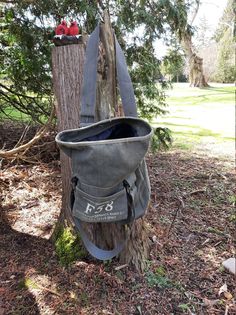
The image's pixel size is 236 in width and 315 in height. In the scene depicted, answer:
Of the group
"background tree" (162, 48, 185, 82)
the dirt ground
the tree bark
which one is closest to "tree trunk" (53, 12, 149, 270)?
the tree bark

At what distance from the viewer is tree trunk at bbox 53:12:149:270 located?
158cm

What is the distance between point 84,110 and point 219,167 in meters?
2.74

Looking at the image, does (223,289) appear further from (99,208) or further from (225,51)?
(225,51)

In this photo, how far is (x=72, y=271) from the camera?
1.75 meters

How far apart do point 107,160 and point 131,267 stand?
2.54 ft

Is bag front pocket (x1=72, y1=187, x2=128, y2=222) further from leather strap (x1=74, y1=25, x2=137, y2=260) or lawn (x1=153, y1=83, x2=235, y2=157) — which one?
lawn (x1=153, y1=83, x2=235, y2=157)

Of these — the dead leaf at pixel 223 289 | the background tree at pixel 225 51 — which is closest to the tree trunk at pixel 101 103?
the dead leaf at pixel 223 289

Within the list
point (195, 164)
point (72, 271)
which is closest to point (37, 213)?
point (72, 271)

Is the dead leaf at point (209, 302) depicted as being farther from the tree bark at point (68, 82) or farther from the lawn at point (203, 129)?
the lawn at point (203, 129)

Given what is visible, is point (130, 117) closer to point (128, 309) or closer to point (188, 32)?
point (128, 309)

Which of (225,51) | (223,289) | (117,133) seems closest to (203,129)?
(223,289)

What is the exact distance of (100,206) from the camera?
1.39 m

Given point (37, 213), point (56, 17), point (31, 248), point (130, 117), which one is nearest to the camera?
point (130, 117)

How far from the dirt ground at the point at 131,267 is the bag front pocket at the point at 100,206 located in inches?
18.8
